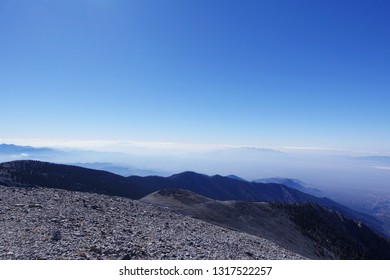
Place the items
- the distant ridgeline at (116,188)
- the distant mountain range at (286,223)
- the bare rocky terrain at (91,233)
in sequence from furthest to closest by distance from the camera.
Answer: the distant ridgeline at (116,188) → the distant mountain range at (286,223) → the bare rocky terrain at (91,233)

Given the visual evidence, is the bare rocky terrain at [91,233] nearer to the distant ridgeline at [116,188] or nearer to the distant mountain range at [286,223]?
the distant mountain range at [286,223]

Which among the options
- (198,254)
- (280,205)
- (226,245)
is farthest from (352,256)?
(198,254)

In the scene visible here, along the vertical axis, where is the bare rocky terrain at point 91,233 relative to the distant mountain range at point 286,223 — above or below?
above

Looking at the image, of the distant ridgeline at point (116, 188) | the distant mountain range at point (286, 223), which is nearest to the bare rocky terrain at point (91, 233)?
the distant mountain range at point (286, 223)

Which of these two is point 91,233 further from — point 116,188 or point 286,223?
point 116,188

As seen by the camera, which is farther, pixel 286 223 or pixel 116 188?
pixel 116 188

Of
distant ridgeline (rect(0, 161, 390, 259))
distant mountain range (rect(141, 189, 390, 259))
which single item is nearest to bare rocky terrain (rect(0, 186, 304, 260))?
distant mountain range (rect(141, 189, 390, 259))

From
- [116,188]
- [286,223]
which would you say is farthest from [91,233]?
[116,188]

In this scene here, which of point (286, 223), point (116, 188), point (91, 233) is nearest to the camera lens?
point (91, 233)

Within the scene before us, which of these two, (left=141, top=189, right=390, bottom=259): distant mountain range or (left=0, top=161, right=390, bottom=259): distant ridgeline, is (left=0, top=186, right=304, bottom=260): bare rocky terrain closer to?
(left=141, top=189, right=390, bottom=259): distant mountain range
